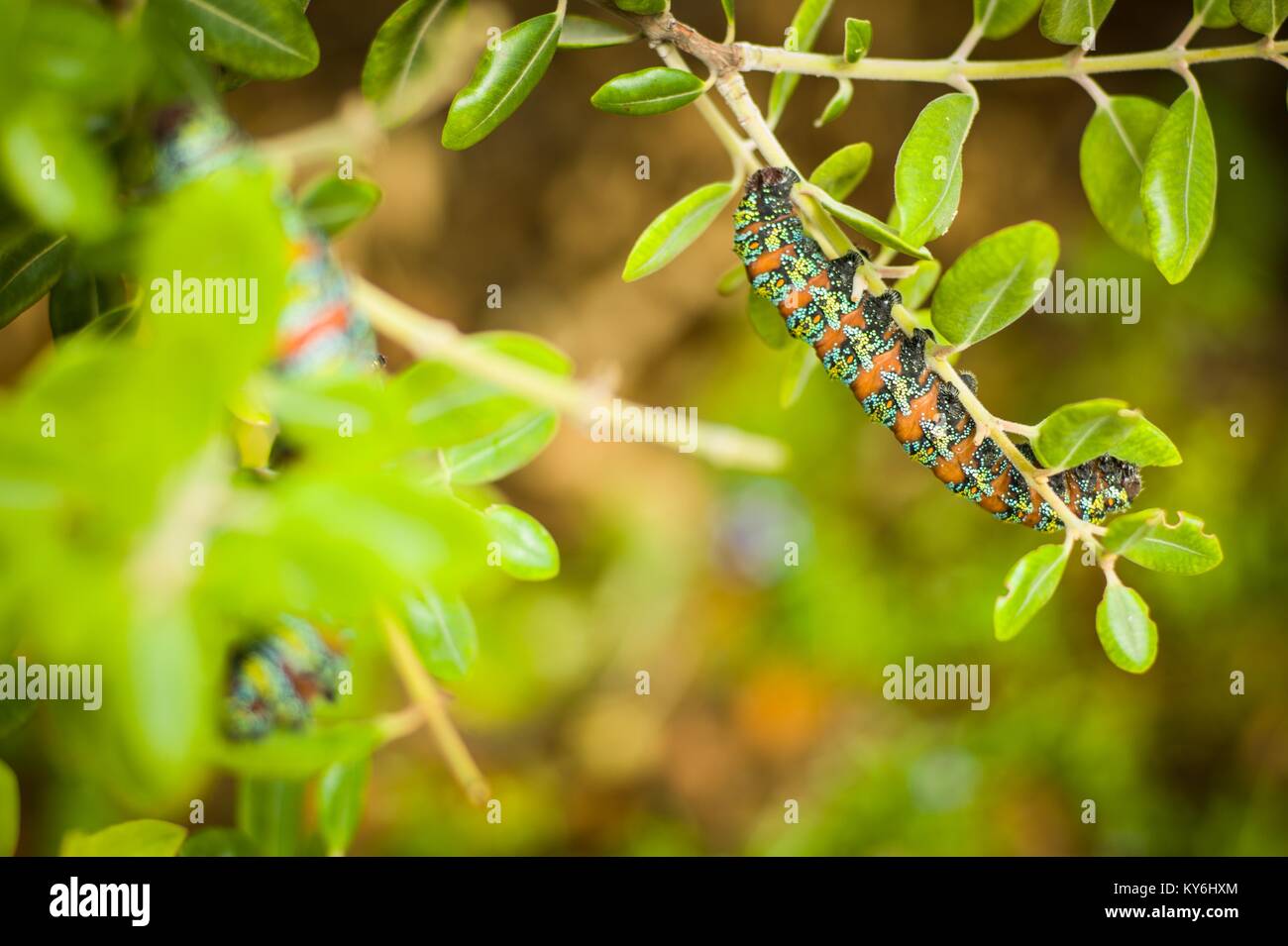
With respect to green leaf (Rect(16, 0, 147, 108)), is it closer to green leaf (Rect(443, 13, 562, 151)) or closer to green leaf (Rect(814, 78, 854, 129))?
green leaf (Rect(443, 13, 562, 151))

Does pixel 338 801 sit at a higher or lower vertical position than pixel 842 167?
lower

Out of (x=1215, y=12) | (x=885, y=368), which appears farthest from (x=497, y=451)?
(x=1215, y=12)

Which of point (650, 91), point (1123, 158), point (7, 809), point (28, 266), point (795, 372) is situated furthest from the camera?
point (795, 372)

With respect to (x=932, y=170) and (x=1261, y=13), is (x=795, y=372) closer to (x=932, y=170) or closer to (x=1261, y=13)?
(x=932, y=170)

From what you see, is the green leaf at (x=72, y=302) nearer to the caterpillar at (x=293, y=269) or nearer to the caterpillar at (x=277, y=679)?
the caterpillar at (x=293, y=269)

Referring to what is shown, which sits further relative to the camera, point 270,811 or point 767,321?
point 767,321

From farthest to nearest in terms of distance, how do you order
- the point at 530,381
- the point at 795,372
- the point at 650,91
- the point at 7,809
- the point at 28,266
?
1. the point at 795,372
2. the point at 650,91
3. the point at 28,266
4. the point at 7,809
5. the point at 530,381

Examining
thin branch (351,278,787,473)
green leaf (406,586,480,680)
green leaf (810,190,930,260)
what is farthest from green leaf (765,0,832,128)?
green leaf (406,586,480,680)

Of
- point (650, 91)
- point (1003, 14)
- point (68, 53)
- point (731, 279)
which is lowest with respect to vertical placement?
point (68, 53)
